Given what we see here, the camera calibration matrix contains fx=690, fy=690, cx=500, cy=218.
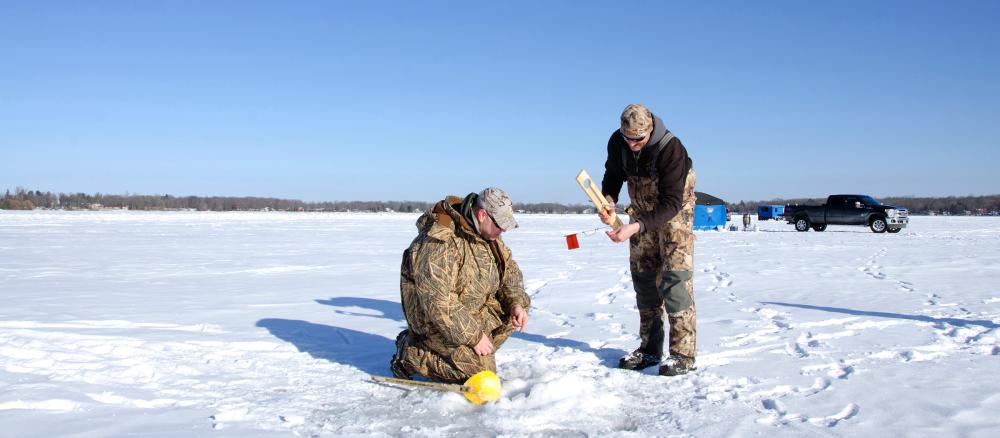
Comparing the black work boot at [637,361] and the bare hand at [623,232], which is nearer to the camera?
the bare hand at [623,232]

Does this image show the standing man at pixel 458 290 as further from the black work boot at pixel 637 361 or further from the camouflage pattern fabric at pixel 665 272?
the camouflage pattern fabric at pixel 665 272

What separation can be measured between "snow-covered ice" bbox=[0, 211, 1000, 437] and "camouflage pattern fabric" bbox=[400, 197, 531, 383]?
0.70 ft

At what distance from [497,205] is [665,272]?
1.34 metres

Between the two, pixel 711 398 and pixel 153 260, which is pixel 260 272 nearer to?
pixel 153 260

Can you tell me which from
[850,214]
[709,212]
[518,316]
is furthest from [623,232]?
[709,212]

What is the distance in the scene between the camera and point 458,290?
12.4ft

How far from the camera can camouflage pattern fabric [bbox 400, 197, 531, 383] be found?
356cm

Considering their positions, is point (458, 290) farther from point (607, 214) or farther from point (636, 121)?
point (636, 121)

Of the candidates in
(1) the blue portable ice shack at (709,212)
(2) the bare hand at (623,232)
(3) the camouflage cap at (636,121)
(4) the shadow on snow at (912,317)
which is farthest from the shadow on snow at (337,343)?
(1) the blue portable ice shack at (709,212)

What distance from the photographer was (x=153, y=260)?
12.6 metres

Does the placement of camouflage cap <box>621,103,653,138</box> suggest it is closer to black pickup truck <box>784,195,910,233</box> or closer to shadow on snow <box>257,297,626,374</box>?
shadow on snow <box>257,297,626,374</box>

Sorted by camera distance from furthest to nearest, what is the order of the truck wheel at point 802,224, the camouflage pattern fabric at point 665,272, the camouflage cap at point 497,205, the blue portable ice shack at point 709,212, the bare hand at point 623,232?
the blue portable ice shack at point 709,212, the truck wheel at point 802,224, the camouflage pattern fabric at point 665,272, the bare hand at point 623,232, the camouflage cap at point 497,205

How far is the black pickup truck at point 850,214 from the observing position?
986 inches

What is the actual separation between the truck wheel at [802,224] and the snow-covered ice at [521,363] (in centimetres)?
1852
